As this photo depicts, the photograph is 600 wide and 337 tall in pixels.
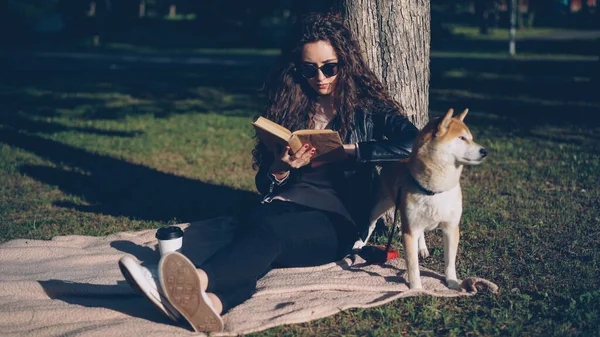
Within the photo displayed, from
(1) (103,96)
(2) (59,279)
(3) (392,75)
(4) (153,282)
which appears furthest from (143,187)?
(1) (103,96)

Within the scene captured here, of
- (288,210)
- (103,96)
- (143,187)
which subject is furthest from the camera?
(103,96)

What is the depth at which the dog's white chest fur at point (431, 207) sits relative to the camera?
3611 mm

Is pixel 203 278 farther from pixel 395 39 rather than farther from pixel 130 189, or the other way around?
pixel 130 189

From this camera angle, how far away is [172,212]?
19.5 feet

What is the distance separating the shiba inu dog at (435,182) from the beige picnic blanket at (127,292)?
298 millimetres

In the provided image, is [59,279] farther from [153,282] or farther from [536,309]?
[536,309]

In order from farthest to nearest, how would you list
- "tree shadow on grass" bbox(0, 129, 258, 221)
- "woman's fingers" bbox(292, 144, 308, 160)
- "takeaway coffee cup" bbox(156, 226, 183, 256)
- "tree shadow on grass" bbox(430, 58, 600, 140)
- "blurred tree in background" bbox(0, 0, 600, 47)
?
"blurred tree in background" bbox(0, 0, 600, 47), "tree shadow on grass" bbox(430, 58, 600, 140), "tree shadow on grass" bbox(0, 129, 258, 221), "takeaway coffee cup" bbox(156, 226, 183, 256), "woman's fingers" bbox(292, 144, 308, 160)

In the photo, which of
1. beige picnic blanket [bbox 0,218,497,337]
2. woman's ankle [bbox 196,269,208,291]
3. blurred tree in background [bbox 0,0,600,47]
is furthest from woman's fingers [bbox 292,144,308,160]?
blurred tree in background [bbox 0,0,600,47]

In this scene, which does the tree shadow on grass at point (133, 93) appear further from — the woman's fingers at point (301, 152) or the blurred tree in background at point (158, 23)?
the woman's fingers at point (301, 152)

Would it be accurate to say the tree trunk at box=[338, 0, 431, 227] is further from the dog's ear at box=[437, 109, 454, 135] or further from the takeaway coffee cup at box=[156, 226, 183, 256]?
the takeaway coffee cup at box=[156, 226, 183, 256]

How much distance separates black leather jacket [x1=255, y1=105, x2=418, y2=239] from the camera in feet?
13.7

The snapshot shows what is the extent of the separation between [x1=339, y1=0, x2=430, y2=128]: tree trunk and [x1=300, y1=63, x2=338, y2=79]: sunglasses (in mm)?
899

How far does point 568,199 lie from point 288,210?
3182 millimetres

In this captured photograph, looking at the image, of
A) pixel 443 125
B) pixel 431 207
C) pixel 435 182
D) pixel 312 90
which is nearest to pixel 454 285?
pixel 431 207
